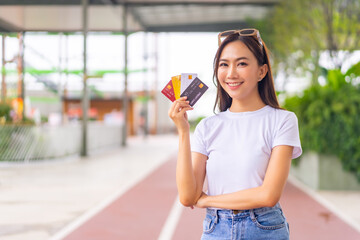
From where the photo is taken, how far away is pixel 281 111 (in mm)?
1513

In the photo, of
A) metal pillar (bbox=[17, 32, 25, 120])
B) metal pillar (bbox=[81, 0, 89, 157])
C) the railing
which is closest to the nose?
the railing

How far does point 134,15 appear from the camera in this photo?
1988 cm

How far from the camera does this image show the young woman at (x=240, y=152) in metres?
1.43

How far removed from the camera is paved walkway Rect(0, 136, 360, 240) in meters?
4.23

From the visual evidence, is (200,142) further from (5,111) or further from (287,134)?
(5,111)

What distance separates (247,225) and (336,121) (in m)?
5.60

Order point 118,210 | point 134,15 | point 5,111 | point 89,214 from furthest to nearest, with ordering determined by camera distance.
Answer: point 134,15 → point 5,111 → point 118,210 → point 89,214

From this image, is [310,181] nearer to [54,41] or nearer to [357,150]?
[357,150]

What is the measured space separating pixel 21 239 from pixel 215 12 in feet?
57.6

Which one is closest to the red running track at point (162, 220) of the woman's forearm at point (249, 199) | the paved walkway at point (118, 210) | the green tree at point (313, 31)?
the paved walkway at point (118, 210)

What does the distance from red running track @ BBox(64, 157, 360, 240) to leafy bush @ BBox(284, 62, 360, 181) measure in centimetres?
79

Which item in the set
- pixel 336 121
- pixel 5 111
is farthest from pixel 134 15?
pixel 336 121

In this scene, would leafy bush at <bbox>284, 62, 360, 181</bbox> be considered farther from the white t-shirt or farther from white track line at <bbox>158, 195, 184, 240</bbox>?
the white t-shirt

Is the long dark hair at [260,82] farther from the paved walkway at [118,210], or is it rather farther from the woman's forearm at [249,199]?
the paved walkway at [118,210]
